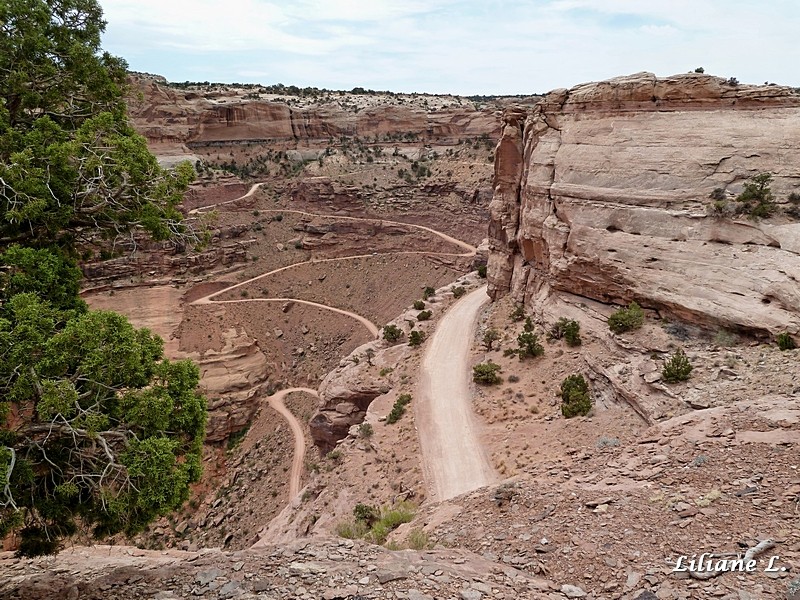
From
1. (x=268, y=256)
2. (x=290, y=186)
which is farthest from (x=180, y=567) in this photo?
(x=290, y=186)

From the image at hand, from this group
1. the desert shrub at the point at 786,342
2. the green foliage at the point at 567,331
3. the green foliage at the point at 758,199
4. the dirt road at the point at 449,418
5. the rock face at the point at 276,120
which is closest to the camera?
the desert shrub at the point at 786,342

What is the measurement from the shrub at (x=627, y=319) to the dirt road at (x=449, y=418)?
Answer: 20.7 feet

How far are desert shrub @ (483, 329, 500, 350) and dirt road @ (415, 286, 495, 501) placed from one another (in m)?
1.25

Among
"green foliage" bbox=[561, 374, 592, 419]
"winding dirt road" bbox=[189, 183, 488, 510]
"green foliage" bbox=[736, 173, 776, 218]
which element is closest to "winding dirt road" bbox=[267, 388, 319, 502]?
"winding dirt road" bbox=[189, 183, 488, 510]

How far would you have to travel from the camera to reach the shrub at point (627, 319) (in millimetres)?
17359

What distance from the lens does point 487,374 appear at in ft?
68.7

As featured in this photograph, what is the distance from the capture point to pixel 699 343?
50.8 ft

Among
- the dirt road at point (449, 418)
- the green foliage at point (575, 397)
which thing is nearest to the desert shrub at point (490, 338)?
the dirt road at point (449, 418)

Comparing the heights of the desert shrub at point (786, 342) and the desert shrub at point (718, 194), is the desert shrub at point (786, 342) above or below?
below

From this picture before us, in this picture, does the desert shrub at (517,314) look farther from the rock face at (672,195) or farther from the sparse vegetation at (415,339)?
the sparse vegetation at (415,339)

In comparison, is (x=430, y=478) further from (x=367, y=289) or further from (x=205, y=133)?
(x=205, y=133)

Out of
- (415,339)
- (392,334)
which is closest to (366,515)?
(415,339)

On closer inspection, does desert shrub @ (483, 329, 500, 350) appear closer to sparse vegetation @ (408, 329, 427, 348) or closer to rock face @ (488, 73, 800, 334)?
rock face @ (488, 73, 800, 334)

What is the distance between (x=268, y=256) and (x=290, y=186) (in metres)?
16.1
